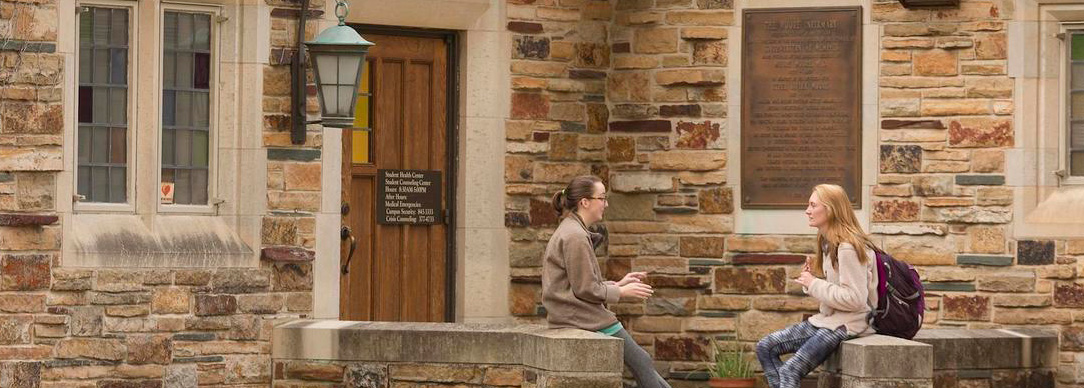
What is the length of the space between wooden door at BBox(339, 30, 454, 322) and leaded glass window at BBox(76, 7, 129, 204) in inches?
59.6

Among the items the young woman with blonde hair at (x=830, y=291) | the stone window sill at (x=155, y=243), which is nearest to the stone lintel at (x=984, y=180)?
the young woman with blonde hair at (x=830, y=291)

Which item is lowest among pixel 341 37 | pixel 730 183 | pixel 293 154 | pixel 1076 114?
pixel 730 183

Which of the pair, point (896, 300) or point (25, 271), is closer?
point (896, 300)

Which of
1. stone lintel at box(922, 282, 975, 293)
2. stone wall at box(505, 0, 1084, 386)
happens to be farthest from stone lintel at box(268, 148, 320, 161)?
stone lintel at box(922, 282, 975, 293)

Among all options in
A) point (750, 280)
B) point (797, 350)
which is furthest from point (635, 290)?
point (750, 280)

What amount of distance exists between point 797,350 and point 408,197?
139 inches

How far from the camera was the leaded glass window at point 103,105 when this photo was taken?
1061 cm

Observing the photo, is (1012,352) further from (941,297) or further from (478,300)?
(478,300)

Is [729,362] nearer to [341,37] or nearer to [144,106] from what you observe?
[341,37]

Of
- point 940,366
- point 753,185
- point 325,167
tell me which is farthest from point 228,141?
point 940,366

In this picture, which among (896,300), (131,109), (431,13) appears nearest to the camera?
(896,300)

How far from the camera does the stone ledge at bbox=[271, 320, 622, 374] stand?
9.05m

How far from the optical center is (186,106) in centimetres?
1093

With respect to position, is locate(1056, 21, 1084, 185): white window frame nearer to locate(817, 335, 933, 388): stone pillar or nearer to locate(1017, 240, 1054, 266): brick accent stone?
locate(1017, 240, 1054, 266): brick accent stone
